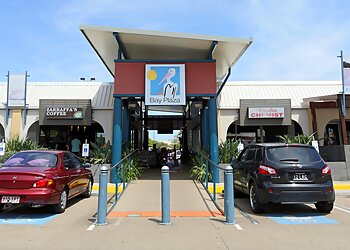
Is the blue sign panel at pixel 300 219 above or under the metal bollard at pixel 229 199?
under

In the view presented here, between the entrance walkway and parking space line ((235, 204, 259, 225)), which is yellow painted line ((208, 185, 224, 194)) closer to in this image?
the entrance walkway

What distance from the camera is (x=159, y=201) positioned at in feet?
28.6

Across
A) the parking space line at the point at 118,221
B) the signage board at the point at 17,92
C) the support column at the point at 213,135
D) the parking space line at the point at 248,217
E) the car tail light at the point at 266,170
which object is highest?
the signage board at the point at 17,92

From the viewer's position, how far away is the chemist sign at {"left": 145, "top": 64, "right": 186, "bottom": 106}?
38.0ft

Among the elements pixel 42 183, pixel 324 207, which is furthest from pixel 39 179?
pixel 324 207

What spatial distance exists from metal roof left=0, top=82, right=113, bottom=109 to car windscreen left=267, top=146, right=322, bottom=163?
11971mm

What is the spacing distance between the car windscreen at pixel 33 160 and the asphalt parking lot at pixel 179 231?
116 centimetres

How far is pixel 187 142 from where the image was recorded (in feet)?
85.4

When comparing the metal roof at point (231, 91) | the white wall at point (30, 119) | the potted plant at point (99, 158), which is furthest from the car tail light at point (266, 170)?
the white wall at point (30, 119)

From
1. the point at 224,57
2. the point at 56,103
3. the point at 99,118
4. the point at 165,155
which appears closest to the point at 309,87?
the point at 224,57

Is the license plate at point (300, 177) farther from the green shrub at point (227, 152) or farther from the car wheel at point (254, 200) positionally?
the green shrub at point (227, 152)

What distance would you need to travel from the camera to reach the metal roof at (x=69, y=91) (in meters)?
17.8

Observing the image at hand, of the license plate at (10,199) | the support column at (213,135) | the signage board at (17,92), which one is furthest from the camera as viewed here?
the signage board at (17,92)

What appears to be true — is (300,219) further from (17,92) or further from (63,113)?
(17,92)
